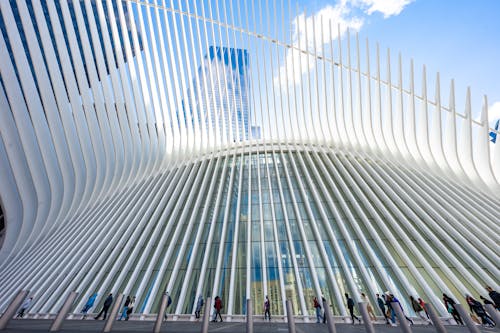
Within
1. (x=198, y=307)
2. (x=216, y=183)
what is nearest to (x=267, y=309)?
(x=198, y=307)

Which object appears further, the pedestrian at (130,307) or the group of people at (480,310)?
the pedestrian at (130,307)

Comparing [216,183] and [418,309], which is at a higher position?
[216,183]

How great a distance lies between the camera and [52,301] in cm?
848

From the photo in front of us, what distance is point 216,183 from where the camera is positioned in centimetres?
1538

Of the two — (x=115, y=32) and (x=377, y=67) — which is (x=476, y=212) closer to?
(x=377, y=67)

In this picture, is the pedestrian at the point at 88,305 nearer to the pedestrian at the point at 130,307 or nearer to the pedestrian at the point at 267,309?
the pedestrian at the point at 130,307

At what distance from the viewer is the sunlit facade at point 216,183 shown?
29.0 feet

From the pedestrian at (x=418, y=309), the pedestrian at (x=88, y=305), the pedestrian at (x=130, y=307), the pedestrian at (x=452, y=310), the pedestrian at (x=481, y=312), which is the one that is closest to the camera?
the pedestrian at (x=481, y=312)

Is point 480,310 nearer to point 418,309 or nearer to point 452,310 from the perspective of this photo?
point 452,310

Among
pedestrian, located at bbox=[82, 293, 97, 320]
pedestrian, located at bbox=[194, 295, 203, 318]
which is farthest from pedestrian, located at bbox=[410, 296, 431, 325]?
pedestrian, located at bbox=[82, 293, 97, 320]

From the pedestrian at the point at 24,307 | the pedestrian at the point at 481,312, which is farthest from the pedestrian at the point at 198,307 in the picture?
the pedestrian at the point at 481,312

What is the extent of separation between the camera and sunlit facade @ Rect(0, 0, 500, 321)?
884 cm

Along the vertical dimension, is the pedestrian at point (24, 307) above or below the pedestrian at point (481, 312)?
above

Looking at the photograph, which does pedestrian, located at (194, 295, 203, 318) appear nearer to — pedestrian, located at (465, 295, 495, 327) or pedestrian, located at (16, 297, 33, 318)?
pedestrian, located at (16, 297, 33, 318)
